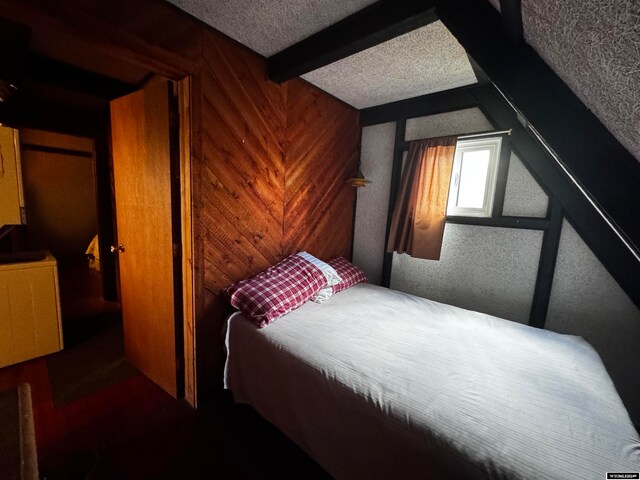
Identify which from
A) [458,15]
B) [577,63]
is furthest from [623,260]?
[458,15]

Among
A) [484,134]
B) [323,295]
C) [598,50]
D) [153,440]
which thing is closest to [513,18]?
[598,50]

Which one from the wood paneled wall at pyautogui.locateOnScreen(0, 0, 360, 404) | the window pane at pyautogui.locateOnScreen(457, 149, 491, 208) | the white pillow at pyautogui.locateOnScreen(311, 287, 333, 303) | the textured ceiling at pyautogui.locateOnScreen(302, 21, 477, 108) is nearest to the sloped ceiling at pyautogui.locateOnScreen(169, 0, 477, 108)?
the textured ceiling at pyautogui.locateOnScreen(302, 21, 477, 108)

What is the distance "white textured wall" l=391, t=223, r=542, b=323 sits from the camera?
2.01 m

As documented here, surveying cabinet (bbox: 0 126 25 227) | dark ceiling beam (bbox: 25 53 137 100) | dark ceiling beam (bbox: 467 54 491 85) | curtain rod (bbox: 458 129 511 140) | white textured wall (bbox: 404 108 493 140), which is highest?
dark ceiling beam (bbox: 467 54 491 85)

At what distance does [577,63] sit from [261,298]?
Answer: 1.75 metres

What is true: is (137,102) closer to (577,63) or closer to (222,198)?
(222,198)

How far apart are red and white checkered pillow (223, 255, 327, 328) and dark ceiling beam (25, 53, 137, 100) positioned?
76.6 inches

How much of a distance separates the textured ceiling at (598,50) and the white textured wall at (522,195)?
1.42 meters

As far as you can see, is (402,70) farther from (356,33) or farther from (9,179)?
(9,179)

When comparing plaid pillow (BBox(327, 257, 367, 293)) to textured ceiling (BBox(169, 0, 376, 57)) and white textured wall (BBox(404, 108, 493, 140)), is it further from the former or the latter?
textured ceiling (BBox(169, 0, 376, 57))

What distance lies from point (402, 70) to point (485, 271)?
177cm

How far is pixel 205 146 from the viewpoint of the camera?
1.66 meters

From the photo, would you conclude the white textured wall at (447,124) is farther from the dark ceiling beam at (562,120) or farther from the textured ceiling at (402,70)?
the dark ceiling beam at (562,120)

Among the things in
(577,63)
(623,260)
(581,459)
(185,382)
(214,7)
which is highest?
(214,7)
